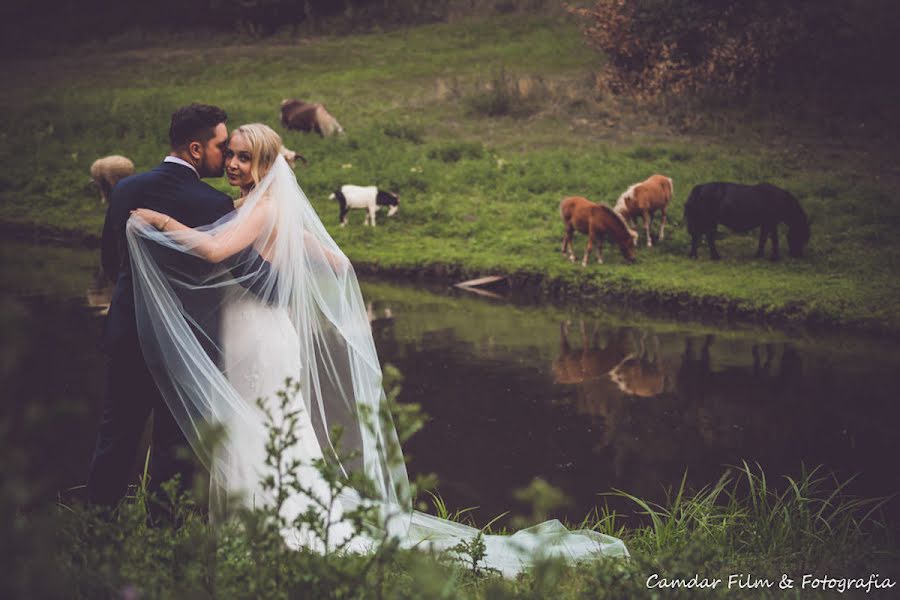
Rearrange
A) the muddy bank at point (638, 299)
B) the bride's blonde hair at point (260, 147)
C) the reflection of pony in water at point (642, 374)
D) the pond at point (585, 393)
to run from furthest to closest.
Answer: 1. the muddy bank at point (638, 299)
2. the reflection of pony in water at point (642, 374)
3. the pond at point (585, 393)
4. the bride's blonde hair at point (260, 147)

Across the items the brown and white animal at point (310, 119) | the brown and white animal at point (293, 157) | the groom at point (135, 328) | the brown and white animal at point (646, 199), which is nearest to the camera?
the groom at point (135, 328)

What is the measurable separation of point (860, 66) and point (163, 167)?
21.7m

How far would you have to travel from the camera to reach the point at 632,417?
8898 mm

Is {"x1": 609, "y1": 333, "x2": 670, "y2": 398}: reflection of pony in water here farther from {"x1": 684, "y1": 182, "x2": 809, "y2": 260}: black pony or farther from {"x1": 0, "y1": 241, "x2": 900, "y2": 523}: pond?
{"x1": 684, "y1": 182, "x2": 809, "y2": 260}: black pony

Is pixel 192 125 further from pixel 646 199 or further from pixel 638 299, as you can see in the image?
pixel 646 199

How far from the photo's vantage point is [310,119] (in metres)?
21.6

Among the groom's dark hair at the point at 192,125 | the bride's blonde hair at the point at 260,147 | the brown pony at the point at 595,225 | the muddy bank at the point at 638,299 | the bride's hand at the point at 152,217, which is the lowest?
the muddy bank at the point at 638,299

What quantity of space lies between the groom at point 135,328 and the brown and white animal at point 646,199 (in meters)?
11.0

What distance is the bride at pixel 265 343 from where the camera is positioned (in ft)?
15.4

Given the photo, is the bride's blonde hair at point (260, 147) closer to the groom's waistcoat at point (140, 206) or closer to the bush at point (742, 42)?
the groom's waistcoat at point (140, 206)

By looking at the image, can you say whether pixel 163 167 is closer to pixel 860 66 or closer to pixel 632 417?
pixel 632 417

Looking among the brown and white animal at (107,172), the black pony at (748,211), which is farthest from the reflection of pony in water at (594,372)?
the brown and white animal at (107,172)

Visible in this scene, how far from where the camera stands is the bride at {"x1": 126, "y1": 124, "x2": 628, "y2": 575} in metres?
4.71

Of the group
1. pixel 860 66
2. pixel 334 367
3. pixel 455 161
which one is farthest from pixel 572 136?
pixel 334 367
